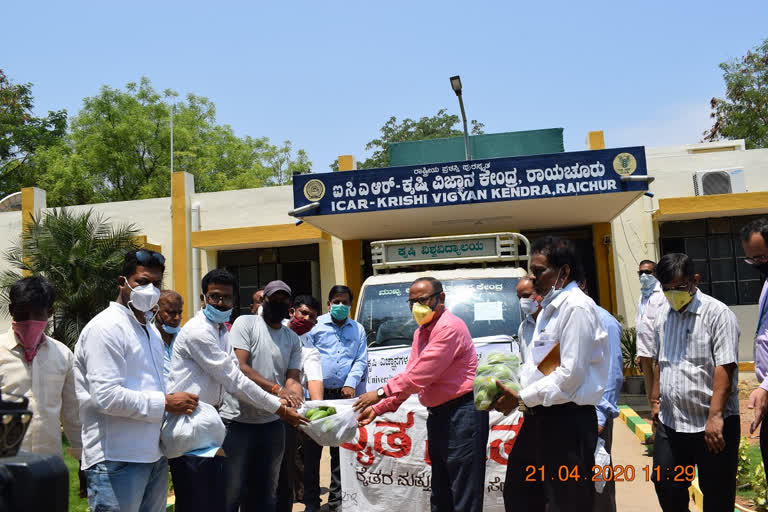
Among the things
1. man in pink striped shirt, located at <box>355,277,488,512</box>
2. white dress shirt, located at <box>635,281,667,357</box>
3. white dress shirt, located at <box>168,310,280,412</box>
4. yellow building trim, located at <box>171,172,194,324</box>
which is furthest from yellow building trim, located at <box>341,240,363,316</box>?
white dress shirt, located at <box>168,310,280,412</box>

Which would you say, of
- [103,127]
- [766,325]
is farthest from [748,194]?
[103,127]

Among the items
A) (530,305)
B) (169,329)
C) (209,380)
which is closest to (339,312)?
(169,329)

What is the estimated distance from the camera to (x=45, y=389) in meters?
4.08

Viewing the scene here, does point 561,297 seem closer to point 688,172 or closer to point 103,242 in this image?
point 103,242

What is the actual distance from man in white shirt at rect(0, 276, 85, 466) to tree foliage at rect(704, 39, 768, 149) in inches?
1261

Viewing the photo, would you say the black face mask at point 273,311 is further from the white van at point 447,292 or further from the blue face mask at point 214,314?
the white van at point 447,292

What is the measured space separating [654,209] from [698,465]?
1192cm

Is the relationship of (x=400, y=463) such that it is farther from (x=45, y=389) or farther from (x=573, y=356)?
(x=45, y=389)

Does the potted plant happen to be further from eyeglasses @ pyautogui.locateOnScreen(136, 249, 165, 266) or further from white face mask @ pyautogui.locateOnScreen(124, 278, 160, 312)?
white face mask @ pyautogui.locateOnScreen(124, 278, 160, 312)

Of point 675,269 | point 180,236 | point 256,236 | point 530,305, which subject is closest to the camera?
point 675,269

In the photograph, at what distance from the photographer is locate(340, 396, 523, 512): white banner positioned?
5668mm

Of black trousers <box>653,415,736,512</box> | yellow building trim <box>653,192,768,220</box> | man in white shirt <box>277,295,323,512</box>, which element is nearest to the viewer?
black trousers <box>653,415,736,512</box>

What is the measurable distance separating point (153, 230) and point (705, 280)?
13016 millimetres

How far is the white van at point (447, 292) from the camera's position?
296 inches
